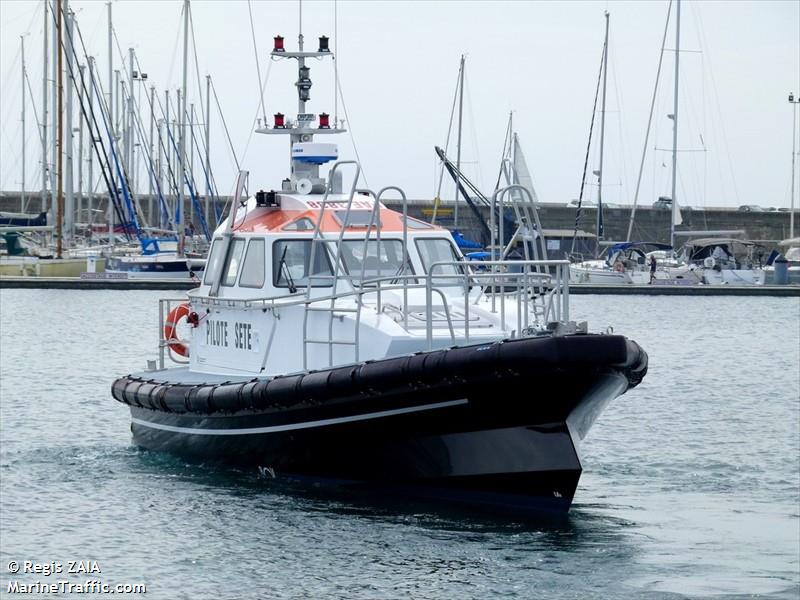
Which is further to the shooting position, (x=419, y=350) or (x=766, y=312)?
(x=766, y=312)

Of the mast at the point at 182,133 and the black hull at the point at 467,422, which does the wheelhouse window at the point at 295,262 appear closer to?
the black hull at the point at 467,422

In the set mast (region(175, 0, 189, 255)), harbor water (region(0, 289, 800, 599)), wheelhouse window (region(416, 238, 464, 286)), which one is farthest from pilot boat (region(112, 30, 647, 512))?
mast (region(175, 0, 189, 255))

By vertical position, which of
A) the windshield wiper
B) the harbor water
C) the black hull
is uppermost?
the windshield wiper

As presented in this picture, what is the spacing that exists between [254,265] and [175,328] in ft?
8.07

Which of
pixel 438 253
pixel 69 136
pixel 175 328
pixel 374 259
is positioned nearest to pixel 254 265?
pixel 374 259

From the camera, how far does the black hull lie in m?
10.7

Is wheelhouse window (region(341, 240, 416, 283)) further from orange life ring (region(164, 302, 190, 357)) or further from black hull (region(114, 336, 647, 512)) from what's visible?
orange life ring (region(164, 302, 190, 357))

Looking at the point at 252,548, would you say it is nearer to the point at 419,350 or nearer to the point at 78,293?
the point at 419,350

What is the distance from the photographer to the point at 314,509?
12109mm

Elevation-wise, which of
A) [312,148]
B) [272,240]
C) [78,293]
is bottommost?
[78,293]

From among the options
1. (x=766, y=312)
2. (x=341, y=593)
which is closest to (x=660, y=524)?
(x=341, y=593)

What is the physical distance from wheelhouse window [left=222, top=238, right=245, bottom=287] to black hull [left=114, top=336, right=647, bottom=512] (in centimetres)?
163

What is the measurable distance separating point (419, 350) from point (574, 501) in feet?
7.52

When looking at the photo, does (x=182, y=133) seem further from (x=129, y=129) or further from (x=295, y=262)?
(x=295, y=262)
